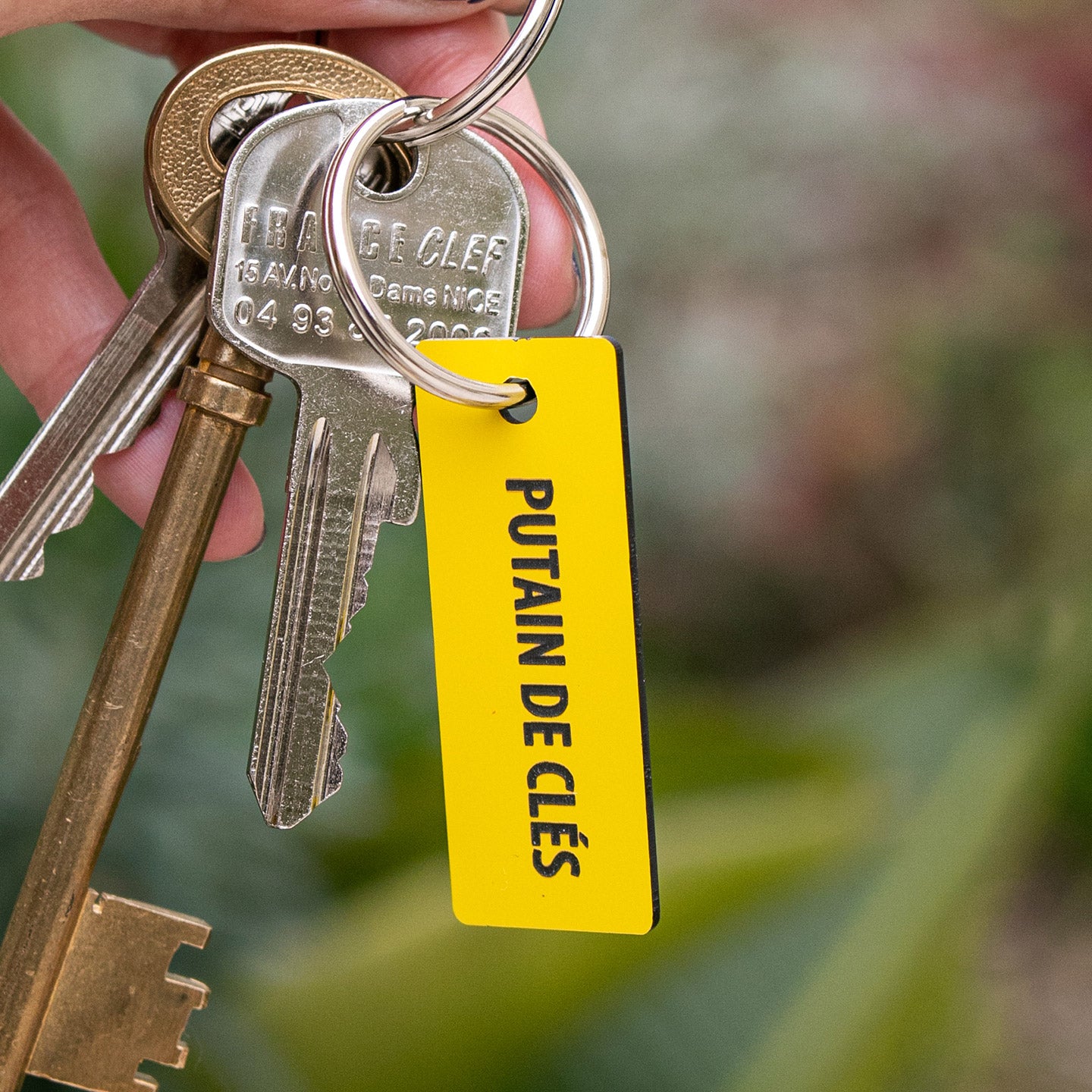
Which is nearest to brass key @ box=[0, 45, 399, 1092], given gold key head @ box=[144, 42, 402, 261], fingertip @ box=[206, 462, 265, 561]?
gold key head @ box=[144, 42, 402, 261]

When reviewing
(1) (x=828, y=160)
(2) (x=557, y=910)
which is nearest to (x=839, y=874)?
(2) (x=557, y=910)

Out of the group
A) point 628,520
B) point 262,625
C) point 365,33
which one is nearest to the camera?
point 628,520

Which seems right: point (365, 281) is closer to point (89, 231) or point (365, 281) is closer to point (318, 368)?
point (318, 368)

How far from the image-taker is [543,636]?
32 cm

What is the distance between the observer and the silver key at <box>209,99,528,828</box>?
34 centimetres

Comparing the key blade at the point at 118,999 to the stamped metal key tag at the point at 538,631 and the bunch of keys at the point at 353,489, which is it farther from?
the stamped metal key tag at the point at 538,631

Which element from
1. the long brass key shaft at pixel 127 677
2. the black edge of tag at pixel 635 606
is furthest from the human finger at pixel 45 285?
the black edge of tag at pixel 635 606

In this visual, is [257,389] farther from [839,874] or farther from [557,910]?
[839,874]

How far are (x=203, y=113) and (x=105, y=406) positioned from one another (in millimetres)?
105

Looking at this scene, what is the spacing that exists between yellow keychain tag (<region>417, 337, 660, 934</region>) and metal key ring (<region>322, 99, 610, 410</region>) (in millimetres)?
15

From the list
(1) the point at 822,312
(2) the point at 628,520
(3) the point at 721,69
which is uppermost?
(3) the point at 721,69

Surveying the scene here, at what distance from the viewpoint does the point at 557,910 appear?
337 millimetres

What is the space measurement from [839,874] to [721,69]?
15.9 inches

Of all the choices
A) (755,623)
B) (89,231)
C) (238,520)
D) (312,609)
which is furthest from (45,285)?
(755,623)
